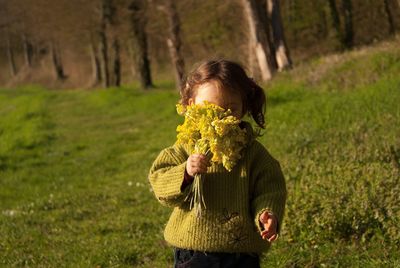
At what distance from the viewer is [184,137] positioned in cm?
347

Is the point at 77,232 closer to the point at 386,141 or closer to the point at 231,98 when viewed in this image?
the point at 386,141

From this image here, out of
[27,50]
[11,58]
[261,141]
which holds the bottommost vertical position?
[11,58]

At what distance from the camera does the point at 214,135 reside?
131 inches

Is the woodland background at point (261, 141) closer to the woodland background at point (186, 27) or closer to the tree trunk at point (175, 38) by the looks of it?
the tree trunk at point (175, 38)

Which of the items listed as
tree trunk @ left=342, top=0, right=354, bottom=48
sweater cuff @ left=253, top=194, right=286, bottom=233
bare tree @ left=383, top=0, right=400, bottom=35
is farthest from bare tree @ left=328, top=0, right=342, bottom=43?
sweater cuff @ left=253, top=194, right=286, bottom=233

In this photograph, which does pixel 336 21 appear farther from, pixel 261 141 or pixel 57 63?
pixel 57 63

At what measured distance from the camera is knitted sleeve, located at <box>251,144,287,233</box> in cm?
336

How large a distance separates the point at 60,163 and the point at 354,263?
31.5 feet

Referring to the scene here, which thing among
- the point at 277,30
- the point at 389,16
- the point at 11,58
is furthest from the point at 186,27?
the point at 11,58

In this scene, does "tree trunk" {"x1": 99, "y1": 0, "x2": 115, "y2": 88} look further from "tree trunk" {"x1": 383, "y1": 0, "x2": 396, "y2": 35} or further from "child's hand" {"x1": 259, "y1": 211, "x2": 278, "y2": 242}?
"child's hand" {"x1": 259, "y1": 211, "x2": 278, "y2": 242}

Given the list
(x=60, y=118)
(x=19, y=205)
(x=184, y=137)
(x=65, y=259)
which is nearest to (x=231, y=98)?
(x=184, y=137)

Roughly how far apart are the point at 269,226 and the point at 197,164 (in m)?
0.49

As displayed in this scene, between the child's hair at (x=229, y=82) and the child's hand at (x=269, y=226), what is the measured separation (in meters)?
0.61

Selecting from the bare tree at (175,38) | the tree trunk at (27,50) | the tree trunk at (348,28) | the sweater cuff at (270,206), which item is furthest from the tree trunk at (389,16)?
the tree trunk at (27,50)
